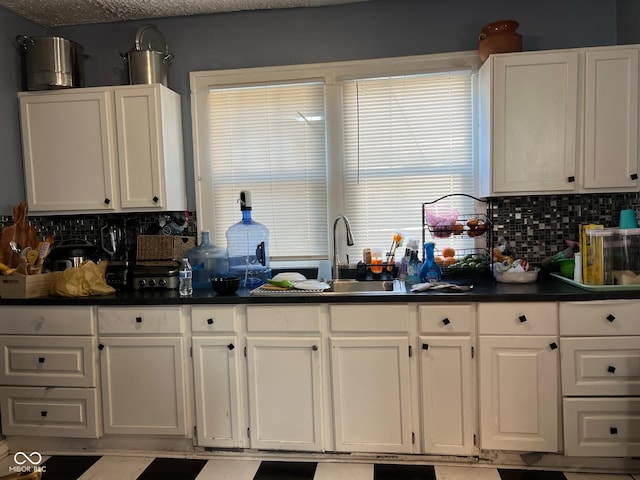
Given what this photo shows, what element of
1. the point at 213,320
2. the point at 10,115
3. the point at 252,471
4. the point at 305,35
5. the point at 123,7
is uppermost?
the point at 123,7

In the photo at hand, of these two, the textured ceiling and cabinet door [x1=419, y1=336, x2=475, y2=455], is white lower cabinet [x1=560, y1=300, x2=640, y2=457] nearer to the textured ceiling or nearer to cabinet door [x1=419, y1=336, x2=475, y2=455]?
cabinet door [x1=419, y1=336, x2=475, y2=455]

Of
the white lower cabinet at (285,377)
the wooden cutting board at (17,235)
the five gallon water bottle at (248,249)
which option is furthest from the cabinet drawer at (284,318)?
the wooden cutting board at (17,235)

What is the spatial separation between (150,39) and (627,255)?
9.59 feet

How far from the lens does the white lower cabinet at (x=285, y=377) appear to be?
7.66 ft

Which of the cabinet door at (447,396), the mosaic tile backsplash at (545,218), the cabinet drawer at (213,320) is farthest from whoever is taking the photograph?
the mosaic tile backsplash at (545,218)

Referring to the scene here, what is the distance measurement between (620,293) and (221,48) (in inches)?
102

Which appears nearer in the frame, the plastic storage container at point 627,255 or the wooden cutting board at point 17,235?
the plastic storage container at point 627,255

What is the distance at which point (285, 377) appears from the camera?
2361 mm

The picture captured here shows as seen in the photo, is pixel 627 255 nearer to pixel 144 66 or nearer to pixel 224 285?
pixel 224 285

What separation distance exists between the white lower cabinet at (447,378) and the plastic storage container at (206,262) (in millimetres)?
1285

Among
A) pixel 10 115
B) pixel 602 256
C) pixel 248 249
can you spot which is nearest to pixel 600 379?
pixel 602 256

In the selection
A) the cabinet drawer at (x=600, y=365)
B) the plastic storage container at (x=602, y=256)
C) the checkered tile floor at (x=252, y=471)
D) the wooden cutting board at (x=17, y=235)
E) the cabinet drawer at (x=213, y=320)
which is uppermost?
the wooden cutting board at (x=17, y=235)

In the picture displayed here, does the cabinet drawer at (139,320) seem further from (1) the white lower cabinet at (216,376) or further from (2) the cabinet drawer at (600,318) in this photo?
(2) the cabinet drawer at (600,318)

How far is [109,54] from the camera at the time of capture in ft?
9.93
